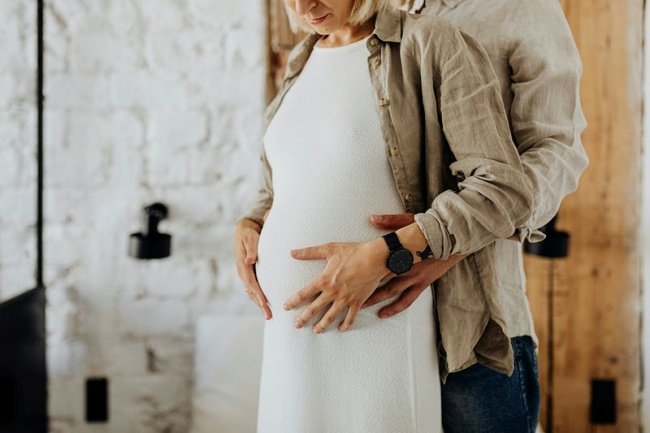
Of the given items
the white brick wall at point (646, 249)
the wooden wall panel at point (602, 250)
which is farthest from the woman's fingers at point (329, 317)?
the white brick wall at point (646, 249)

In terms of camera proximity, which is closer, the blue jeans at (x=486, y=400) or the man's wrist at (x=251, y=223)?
the blue jeans at (x=486, y=400)

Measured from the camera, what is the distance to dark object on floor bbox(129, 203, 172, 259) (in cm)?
145

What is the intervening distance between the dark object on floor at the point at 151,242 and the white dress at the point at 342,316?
2.24ft

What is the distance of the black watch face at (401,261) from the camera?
74 centimetres

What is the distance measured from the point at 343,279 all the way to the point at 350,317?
58mm

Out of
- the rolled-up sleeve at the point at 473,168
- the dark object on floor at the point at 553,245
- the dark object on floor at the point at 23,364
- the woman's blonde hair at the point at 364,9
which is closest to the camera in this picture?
the rolled-up sleeve at the point at 473,168

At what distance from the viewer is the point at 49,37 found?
1596mm

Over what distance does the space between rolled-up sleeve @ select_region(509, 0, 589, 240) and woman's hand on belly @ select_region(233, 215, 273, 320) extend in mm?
436

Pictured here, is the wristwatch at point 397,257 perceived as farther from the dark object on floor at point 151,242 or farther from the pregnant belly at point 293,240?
the dark object on floor at point 151,242

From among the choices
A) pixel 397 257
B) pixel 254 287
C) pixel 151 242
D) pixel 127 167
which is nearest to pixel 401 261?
pixel 397 257

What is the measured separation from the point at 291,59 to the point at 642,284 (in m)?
1.33

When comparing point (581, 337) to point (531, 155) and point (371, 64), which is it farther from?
point (371, 64)

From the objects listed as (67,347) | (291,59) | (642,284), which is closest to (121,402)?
(67,347)

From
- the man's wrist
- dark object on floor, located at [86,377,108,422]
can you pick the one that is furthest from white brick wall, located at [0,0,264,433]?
the man's wrist
